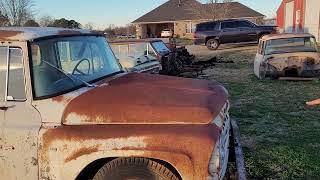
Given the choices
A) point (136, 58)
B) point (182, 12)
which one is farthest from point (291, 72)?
point (182, 12)

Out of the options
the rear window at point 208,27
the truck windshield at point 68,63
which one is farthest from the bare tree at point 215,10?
the truck windshield at point 68,63

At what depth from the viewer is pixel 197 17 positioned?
52.4 metres

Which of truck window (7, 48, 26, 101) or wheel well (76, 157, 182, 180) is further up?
truck window (7, 48, 26, 101)

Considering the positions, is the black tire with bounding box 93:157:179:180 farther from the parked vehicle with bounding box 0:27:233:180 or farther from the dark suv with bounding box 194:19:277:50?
the dark suv with bounding box 194:19:277:50

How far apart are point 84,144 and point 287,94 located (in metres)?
8.42

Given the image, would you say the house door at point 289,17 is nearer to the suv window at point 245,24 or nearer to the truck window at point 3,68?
the suv window at point 245,24

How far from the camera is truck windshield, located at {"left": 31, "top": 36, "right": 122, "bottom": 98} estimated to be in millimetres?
3934

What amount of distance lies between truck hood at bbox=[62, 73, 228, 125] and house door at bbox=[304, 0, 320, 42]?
26.0 metres

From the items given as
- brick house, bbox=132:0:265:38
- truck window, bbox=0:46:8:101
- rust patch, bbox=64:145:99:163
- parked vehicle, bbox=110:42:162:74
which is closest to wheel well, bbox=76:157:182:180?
rust patch, bbox=64:145:99:163

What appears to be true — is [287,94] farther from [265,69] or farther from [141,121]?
[141,121]

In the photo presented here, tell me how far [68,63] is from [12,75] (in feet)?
1.93

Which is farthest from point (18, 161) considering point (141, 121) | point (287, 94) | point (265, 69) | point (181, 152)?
point (265, 69)

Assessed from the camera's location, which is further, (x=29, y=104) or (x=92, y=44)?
(x=92, y=44)

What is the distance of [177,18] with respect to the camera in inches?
2176
